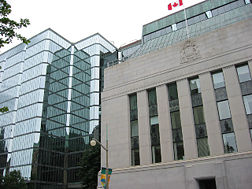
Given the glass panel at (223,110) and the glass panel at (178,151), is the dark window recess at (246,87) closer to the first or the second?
the glass panel at (223,110)

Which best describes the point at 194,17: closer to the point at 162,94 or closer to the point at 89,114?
the point at 162,94

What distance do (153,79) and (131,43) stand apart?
45.2 metres

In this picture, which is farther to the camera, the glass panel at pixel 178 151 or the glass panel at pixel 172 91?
the glass panel at pixel 172 91

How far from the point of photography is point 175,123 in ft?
91.5

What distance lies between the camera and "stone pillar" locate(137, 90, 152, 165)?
28.2 meters

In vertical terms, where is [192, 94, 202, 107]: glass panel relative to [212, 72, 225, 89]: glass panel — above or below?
below

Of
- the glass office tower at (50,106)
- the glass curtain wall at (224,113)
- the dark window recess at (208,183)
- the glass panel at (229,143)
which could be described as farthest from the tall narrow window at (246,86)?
the glass office tower at (50,106)

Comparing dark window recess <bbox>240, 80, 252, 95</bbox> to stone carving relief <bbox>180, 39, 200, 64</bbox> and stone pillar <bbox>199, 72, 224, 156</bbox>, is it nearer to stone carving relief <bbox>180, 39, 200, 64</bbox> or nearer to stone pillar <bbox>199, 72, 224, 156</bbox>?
stone pillar <bbox>199, 72, 224, 156</bbox>

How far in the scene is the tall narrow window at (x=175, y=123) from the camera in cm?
2666

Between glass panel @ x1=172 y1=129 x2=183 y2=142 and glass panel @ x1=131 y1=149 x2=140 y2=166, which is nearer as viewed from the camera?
glass panel @ x1=172 y1=129 x2=183 y2=142

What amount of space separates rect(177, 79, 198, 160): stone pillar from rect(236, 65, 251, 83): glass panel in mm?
5216

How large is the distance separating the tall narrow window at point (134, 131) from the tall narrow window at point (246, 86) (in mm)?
11886

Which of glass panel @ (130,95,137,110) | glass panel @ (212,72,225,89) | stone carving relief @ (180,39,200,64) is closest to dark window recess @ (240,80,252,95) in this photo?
glass panel @ (212,72,225,89)

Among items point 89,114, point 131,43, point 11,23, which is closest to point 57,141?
point 89,114
